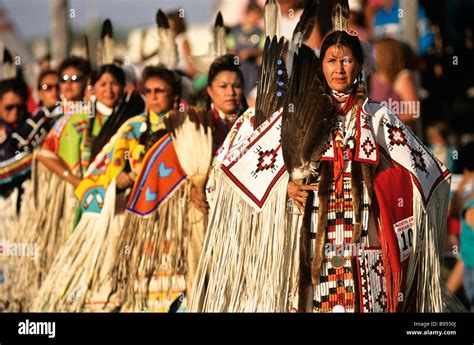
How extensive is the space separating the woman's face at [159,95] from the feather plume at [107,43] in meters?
0.28

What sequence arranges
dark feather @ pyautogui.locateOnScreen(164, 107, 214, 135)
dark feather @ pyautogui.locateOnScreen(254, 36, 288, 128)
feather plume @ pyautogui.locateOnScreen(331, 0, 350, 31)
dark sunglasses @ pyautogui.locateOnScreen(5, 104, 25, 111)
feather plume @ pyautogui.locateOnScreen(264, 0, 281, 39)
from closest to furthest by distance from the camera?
feather plume @ pyautogui.locateOnScreen(331, 0, 350, 31), dark feather @ pyautogui.locateOnScreen(254, 36, 288, 128), feather plume @ pyautogui.locateOnScreen(264, 0, 281, 39), dark feather @ pyautogui.locateOnScreen(164, 107, 214, 135), dark sunglasses @ pyautogui.locateOnScreen(5, 104, 25, 111)

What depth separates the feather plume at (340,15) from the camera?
7.10 metres

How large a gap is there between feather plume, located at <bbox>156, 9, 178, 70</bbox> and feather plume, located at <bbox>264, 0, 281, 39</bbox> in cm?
73

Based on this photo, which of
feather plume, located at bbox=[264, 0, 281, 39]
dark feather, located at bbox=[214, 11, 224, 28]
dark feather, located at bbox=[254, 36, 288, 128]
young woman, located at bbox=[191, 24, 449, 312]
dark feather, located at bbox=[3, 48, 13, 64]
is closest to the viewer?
young woman, located at bbox=[191, 24, 449, 312]

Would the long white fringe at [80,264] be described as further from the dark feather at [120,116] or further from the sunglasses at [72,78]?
the sunglasses at [72,78]

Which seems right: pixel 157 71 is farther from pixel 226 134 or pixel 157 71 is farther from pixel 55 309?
pixel 55 309

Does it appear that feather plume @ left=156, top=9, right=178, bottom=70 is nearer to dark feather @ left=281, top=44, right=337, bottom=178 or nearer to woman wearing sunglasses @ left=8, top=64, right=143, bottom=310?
woman wearing sunglasses @ left=8, top=64, right=143, bottom=310

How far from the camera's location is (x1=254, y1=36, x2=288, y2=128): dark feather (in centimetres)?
721

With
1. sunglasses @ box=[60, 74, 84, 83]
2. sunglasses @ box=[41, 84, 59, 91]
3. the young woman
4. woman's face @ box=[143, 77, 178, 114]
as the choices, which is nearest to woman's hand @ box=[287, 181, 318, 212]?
the young woman

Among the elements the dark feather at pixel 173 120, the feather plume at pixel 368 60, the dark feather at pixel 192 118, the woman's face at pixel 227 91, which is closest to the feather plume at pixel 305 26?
the feather plume at pixel 368 60

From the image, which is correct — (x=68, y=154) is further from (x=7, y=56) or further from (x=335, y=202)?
(x=335, y=202)

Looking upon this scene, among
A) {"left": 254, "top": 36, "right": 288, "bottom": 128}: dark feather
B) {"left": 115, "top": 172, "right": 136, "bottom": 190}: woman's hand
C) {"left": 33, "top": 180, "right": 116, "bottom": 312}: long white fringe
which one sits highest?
{"left": 254, "top": 36, "right": 288, "bottom": 128}: dark feather

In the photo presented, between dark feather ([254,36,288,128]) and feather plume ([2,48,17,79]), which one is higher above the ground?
feather plume ([2,48,17,79])
